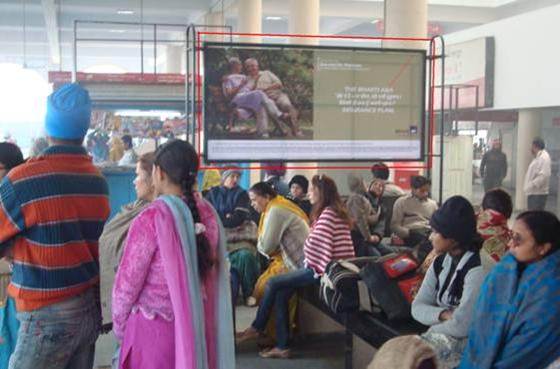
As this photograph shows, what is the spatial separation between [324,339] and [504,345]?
10.2ft

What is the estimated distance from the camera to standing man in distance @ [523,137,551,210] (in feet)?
40.5

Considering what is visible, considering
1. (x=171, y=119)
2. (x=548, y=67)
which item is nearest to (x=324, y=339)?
(x=171, y=119)

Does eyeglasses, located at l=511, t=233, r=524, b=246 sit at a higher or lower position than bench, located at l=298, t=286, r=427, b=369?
higher

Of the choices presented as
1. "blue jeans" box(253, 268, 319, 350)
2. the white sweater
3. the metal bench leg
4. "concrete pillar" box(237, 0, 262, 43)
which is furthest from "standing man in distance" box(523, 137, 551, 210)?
the metal bench leg

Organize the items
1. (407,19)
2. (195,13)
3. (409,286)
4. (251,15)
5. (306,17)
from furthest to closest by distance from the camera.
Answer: (195,13) → (251,15) → (306,17) → (407,19) → (409,286)

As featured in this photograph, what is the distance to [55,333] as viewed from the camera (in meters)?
2.69

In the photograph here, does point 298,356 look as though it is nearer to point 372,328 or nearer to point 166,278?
point 372,328

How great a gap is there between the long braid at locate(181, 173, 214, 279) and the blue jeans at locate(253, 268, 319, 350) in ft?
9.53

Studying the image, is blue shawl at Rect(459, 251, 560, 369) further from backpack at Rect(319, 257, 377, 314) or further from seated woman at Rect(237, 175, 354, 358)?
seated woman at Rect(237, 175, 354, 358)

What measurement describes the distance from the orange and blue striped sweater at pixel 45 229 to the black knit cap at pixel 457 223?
1.79 metres

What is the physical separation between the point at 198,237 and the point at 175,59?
2618 centimetres

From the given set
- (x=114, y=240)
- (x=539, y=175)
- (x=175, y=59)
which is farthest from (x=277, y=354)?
(x=175, y=59)

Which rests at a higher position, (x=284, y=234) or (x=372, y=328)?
(x=284, y=234)

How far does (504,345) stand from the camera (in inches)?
123
